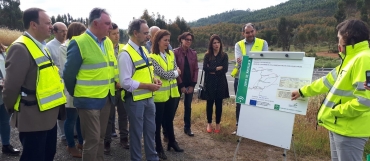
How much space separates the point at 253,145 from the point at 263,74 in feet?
5.89

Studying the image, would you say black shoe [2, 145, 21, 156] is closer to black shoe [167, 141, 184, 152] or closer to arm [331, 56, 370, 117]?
black shoe [167, 141, 184, 152]

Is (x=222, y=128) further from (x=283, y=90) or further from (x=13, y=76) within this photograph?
(x=13, y=76)

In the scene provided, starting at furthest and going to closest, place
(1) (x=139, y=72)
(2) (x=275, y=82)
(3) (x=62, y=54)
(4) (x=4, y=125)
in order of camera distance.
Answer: (4) (x=4, y=125) → (3) (x=62, y=54) → (2) (x=275, y=82) → (1) (x=139, y=72)

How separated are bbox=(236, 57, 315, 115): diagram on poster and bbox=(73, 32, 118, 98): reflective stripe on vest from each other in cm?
201

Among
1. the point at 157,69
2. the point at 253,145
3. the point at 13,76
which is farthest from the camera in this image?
the point at 253,145

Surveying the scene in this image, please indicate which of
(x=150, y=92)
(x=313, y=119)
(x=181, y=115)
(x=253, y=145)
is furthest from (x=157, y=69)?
(x=313, y=119)

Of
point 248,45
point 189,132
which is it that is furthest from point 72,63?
point 248,45

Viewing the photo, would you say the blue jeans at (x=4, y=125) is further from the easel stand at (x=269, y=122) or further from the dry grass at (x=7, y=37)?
the dry grass at (x=7, y=37)

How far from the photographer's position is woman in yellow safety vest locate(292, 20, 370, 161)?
8.42 feet

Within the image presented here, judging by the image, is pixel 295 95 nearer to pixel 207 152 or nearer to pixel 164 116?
pixel 207 152

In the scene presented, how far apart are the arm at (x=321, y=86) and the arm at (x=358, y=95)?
1.46ft

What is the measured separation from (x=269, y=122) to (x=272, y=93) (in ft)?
1.33

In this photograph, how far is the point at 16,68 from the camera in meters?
2.71

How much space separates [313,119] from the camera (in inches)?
257
